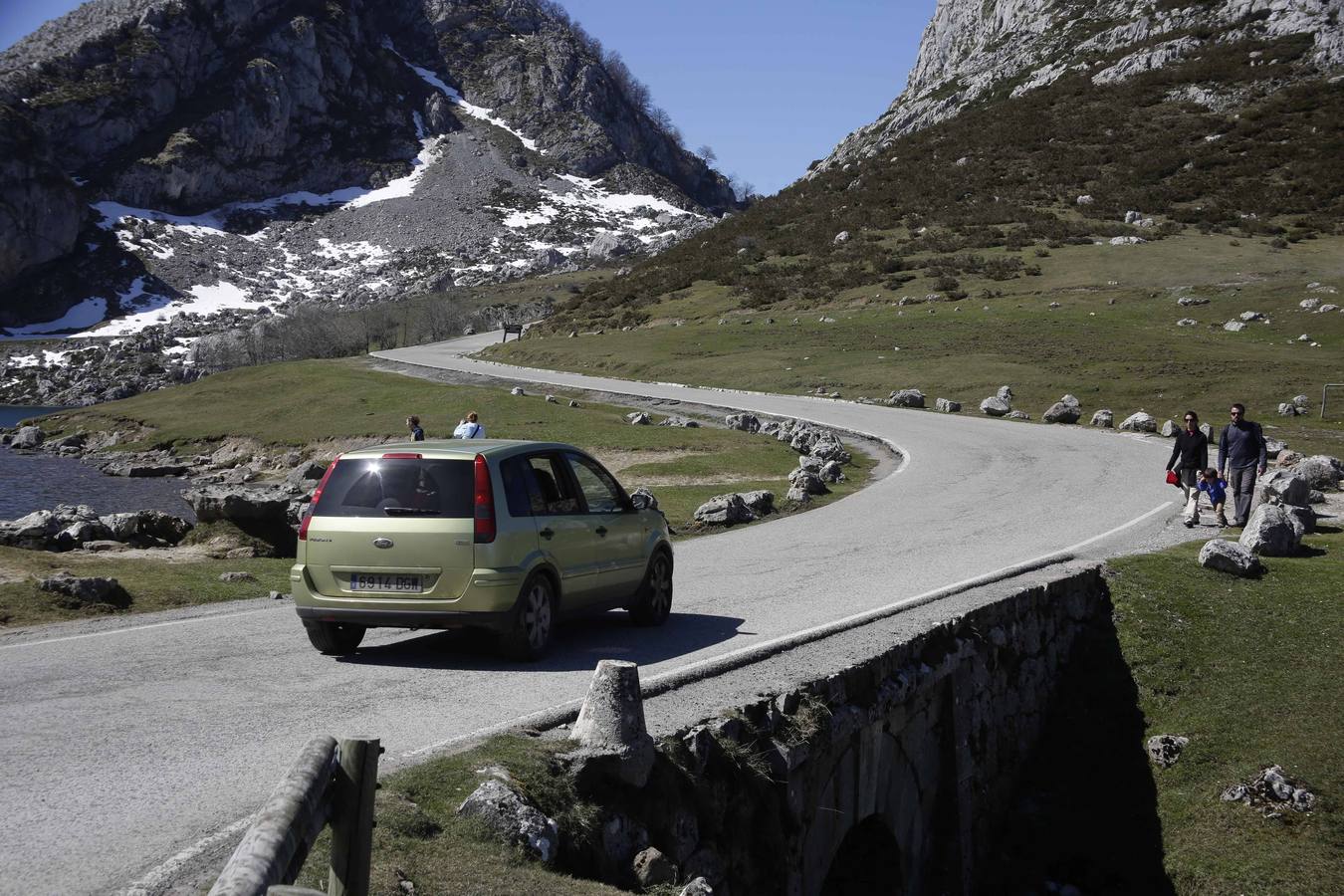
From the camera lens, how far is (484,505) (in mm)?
9953

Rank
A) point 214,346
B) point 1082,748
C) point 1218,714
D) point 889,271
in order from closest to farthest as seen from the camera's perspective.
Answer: point 1218,714, point 1082,748, point 889,271, point 214,346

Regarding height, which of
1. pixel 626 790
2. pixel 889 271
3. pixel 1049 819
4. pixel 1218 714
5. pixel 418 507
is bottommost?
pixel 1049 819

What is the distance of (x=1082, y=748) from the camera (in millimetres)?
15867

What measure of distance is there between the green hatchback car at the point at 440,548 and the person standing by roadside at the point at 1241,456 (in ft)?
49.1

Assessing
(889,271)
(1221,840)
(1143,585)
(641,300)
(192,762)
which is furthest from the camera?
(641,300)

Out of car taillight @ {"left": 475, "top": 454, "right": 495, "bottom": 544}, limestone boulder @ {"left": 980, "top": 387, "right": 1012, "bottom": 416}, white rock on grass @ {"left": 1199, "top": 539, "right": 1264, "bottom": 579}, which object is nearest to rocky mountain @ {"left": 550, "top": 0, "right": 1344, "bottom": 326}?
limestone boulder @ {"left": 980, "top": 387, "right": 1012, "bottom": 416}

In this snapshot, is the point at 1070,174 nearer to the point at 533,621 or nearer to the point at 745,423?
the point at 745,423

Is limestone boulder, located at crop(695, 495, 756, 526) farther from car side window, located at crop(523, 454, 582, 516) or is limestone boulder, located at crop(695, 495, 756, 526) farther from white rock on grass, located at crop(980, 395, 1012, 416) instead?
white rock on grass, located at crop(980, 395, 1012, 416)

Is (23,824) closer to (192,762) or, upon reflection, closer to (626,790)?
(192,762)

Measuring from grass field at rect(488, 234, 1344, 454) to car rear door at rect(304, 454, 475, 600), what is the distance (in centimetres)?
2933

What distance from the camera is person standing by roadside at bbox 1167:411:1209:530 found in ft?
69.6

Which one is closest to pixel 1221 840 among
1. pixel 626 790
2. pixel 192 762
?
pixel 626 790

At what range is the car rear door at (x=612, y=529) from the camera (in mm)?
11461

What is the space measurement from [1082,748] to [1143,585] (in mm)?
2740
